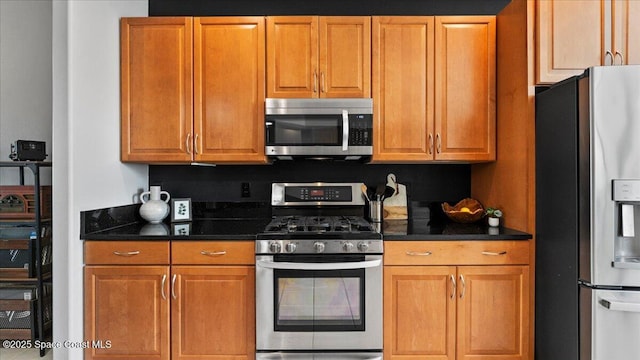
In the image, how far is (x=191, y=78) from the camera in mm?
2383

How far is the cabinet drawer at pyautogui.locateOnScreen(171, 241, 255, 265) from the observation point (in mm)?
2037

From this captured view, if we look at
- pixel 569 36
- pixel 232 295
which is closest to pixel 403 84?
pixel 569 36

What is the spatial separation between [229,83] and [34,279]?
5.69 ft

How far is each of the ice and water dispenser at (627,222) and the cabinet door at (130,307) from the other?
7.21 ft

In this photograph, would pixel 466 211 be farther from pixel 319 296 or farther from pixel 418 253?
pixel 319 296

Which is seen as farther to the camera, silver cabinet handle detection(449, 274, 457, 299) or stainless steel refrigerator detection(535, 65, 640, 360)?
silver cabinet handle detection(449, 274, 457, 299)

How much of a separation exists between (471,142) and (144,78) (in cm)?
213

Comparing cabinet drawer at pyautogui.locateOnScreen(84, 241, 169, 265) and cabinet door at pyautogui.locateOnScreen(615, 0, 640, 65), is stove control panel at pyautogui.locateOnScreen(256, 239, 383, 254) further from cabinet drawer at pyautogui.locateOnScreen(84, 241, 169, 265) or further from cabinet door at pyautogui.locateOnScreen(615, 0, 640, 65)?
cabinet door at pyautogui.locateOnScreen(615, 0, 640, 65)

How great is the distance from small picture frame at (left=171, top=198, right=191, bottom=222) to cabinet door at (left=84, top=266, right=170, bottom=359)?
602 mm

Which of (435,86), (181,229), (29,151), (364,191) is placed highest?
(435,86)

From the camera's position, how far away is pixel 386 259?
2043 millimetres

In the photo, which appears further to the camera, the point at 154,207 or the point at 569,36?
the point at 154,207

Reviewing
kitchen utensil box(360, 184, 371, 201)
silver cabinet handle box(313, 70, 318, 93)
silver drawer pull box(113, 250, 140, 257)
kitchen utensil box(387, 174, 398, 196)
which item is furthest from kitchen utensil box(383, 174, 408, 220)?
silver drawer pull box(113, 250, 140, 257)

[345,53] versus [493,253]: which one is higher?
[345,53]
